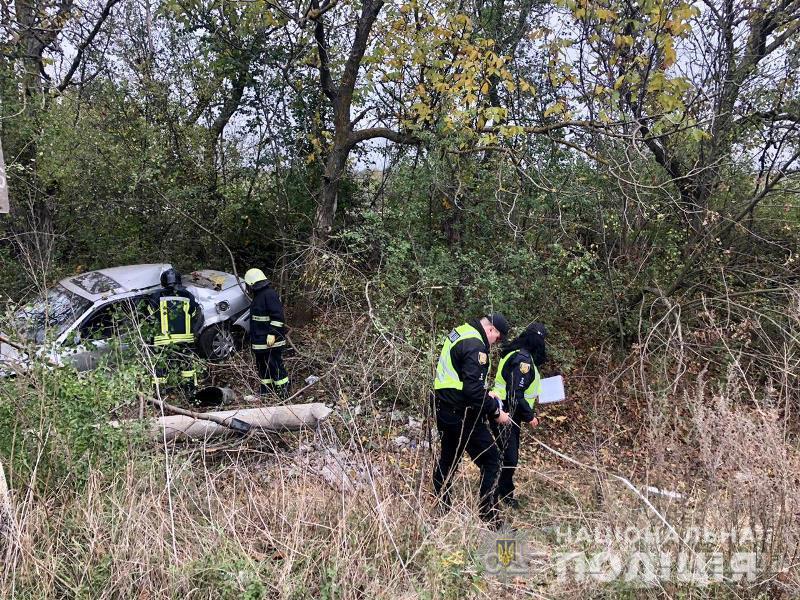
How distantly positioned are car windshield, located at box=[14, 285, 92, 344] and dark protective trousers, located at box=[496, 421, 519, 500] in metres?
3.88

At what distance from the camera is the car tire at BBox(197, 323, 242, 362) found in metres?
7.30

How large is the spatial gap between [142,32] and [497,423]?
969 centimetres

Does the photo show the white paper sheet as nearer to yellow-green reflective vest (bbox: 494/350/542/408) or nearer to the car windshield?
yellow-green reflective vest (bbox: 494/350/542/408)

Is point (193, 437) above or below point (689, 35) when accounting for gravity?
below

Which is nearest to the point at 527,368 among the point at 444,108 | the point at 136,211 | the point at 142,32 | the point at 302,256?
the point at 444,108

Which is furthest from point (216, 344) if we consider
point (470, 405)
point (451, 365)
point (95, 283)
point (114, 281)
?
point (470, 405)

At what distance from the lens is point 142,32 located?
999cm

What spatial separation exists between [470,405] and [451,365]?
33cm

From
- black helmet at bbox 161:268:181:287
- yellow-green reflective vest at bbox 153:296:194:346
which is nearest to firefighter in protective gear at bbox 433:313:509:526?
yellow-green reflective vest at bbox 153:296:194:346

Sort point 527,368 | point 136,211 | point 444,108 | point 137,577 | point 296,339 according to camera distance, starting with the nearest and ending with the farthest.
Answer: point 137,577 → point 527,368 → point 444,108 → point 296,339 → point 136,211

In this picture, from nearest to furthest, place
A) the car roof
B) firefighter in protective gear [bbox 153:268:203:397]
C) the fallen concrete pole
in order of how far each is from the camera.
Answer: the fallen concrete pole < firefighter in protective gear [bbox 153:268:203:397] < the car roof

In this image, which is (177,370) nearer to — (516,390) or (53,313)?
(53,313)

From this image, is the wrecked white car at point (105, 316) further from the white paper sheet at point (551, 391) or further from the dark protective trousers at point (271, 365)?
the white paper sheet at point (551, 391)

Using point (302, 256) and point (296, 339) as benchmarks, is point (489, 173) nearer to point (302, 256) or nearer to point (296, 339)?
point (302, 256)
